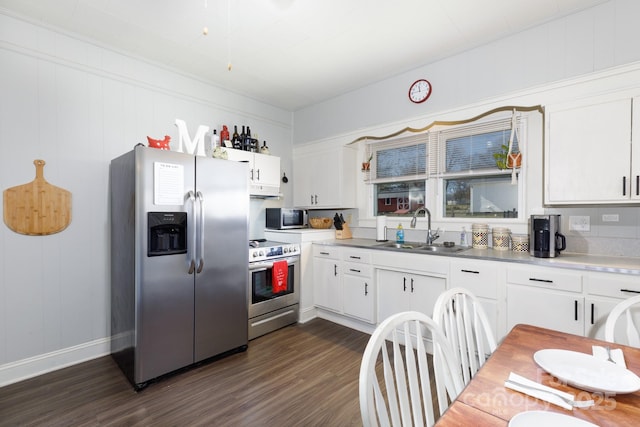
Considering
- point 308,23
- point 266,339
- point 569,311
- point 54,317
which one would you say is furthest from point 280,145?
point 569,311

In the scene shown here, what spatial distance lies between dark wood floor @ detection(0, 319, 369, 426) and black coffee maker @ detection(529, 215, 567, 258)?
1.74m

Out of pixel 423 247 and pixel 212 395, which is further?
pixel 423 247

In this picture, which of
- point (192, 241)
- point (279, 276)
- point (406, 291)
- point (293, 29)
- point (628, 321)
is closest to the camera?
point (628, 321)

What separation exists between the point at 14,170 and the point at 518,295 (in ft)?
13.0

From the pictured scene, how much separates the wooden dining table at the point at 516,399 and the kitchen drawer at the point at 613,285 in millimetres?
1055

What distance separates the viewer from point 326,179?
4039 mm

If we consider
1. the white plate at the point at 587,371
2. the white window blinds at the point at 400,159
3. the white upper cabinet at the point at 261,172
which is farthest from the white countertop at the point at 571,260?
the white upper cabinet at the point at 261,172

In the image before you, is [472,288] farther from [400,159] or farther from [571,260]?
[400,159]

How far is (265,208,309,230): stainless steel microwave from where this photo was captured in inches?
156

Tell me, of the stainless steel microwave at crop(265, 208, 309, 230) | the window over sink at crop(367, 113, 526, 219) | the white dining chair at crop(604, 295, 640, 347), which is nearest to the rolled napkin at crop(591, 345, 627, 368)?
the white dining chair at crop(604, 295, 640, 347)

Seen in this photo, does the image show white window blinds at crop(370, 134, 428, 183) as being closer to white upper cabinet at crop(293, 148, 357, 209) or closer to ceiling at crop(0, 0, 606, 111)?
white upper cabinet at crop(293, 148, 357, 209)

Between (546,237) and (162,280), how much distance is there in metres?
2.98

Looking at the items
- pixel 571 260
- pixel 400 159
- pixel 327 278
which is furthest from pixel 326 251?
pixel 571 260

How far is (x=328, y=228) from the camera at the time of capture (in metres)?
4.14
